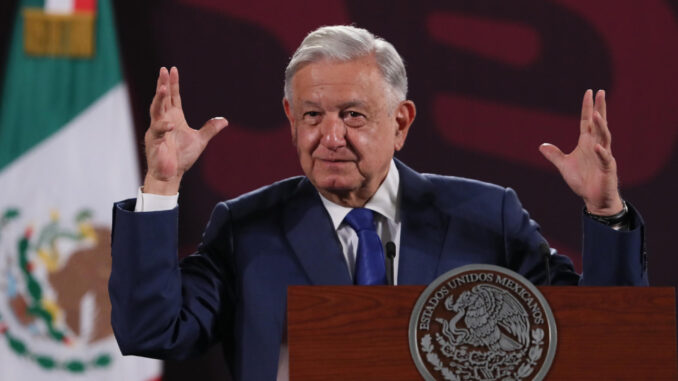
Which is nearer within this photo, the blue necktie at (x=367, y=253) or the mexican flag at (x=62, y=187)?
the blue necktie at (x=367, y=253)

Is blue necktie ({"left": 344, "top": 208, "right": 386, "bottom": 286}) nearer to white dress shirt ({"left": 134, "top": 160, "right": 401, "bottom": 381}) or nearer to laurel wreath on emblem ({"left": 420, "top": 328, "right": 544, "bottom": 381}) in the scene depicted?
white dress shirt ({"left": 134, "top": 160, "right": 401, "bottom": 381})

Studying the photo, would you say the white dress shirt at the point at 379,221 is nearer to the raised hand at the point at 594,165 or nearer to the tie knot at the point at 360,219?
the tie knot at the point at 360,219

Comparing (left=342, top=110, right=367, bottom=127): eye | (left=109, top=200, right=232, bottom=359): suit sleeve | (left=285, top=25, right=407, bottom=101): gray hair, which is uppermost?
(left=285, top=25, right=407, bottom=101): gray hair

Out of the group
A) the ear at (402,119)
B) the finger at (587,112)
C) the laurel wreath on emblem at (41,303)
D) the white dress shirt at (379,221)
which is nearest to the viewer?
the finger at (587,112)

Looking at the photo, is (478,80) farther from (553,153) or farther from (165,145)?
(165,145)

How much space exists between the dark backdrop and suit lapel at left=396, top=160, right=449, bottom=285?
1192 millimetres

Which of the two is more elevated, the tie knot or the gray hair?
the gray hair

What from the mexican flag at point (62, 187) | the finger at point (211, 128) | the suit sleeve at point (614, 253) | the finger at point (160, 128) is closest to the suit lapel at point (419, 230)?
the suit sleeve at point (614, 253)

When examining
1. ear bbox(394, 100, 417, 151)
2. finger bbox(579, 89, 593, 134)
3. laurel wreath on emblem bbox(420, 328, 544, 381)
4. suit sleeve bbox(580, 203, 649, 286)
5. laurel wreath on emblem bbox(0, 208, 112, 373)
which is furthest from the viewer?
laurel wreath on emblem bbox(0, 208, 112, 373)

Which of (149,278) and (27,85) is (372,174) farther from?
(27,85)

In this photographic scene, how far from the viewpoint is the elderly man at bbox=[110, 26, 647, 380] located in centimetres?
178

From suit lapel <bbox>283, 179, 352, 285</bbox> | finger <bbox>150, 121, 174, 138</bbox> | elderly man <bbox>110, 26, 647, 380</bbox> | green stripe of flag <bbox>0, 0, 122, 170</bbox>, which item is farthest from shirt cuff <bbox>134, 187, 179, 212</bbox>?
green stripe of flag <bbox>0, 0, 122, 170</bbox>

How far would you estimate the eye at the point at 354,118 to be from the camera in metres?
2.02

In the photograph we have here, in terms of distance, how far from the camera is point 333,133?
1.99m
